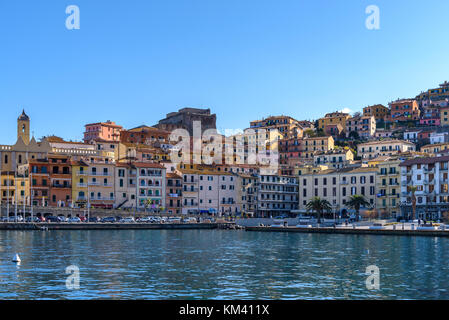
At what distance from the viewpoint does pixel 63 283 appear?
31.2m

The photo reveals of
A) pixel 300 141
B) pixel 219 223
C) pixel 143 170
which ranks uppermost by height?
pixel 300 141

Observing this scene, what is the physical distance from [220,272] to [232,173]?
9034 cm

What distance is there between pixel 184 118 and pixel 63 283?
5706 inches

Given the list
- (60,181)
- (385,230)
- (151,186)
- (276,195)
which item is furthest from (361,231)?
(60,181)

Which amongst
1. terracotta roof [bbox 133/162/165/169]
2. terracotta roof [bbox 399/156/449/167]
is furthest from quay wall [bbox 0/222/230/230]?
terracotta roof [bbox 399/156/449/167]

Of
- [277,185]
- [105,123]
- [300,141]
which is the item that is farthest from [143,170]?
[300,141]

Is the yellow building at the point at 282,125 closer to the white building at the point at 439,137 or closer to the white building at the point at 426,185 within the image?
the white building at the point at 439,137

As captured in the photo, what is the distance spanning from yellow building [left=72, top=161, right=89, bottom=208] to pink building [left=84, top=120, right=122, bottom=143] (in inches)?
1698

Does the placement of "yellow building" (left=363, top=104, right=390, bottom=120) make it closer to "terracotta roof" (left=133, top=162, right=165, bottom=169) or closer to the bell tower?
"terracotta roof" (left=133, top=162, right=165, bottom=169)

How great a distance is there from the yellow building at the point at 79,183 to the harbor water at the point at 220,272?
2075 inches

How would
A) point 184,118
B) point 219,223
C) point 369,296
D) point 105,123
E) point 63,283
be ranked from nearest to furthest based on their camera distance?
point 369,296 → point 63,283 → point 219,223 → point 105,123 → point 184,118

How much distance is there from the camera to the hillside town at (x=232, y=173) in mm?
107000

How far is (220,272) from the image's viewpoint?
122 ft
